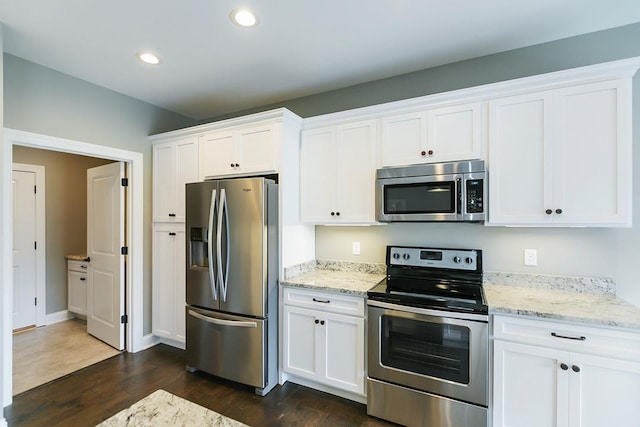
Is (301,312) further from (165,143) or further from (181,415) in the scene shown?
(165,143)

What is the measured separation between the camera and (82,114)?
9.15 feet

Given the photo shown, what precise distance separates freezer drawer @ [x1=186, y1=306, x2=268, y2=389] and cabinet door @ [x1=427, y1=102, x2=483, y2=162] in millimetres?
1969

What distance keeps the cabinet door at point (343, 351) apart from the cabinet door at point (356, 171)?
84 cm

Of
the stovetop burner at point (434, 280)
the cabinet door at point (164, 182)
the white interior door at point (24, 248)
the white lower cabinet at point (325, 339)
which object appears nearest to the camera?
the stovetop burner at point (434, 280)

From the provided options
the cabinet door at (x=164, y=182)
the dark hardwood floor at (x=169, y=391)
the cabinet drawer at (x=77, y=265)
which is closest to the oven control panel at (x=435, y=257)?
the dark hardwood floor at (x=169, y=391)

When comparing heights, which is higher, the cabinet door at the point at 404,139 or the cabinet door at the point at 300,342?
the cabinet door at the point at 404,139

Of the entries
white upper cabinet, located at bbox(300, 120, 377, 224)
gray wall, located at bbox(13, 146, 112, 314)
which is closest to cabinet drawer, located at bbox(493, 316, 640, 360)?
white upper cabinet, located at bbox(300, 120, 377, 224)

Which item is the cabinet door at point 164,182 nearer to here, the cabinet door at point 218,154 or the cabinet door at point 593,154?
the cabinet door at point 218,154

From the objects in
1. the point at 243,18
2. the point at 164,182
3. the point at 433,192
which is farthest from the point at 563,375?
the point at 164,182

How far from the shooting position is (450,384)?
1.88 metres

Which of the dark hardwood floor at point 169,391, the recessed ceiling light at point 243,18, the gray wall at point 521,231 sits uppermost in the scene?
the recessed ceiling light at point 243,18

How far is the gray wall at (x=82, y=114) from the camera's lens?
94.0 inches

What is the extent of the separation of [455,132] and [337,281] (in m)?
1.50

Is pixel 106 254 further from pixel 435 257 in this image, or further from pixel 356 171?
pixel 435 257
